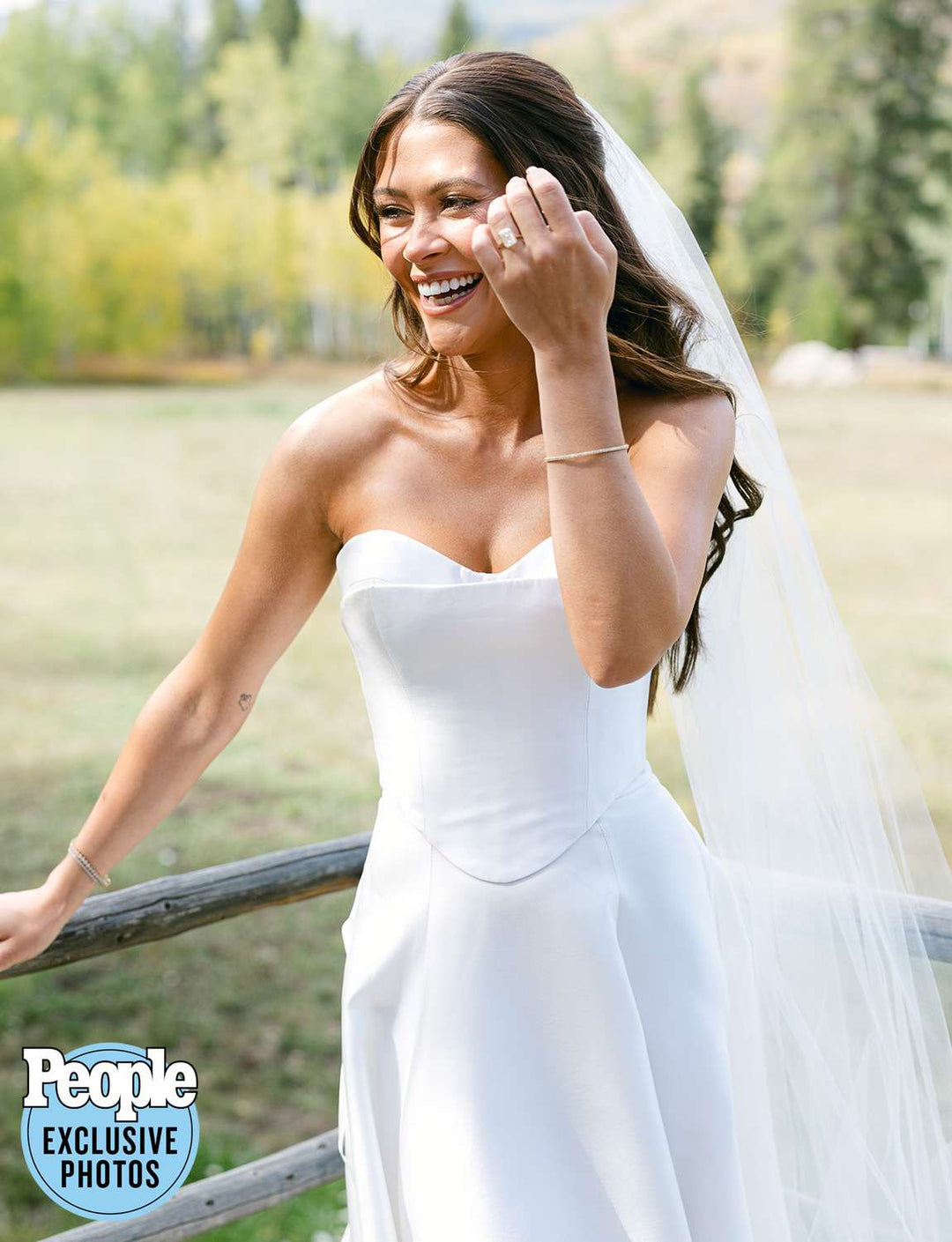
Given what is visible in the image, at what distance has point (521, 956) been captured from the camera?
5.64 feet

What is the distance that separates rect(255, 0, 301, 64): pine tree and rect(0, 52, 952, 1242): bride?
74.3ft

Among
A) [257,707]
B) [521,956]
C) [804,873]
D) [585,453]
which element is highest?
[585,453]

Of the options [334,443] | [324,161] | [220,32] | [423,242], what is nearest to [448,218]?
[423,242]

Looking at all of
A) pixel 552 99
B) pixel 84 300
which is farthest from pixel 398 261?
pixel 84 300

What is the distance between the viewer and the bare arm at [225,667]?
1838 millimetres

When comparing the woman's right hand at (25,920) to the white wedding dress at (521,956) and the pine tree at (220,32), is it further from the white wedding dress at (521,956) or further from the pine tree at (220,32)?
the pine tree at (220,32)

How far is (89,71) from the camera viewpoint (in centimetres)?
2227

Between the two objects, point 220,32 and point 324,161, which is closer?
point 324,161

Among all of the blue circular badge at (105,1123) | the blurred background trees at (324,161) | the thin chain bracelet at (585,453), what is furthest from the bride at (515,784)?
the blurred background trees at (324,161)

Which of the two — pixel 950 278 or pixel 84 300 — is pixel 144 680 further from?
pixel 950 278

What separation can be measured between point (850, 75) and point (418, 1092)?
26.0 metres

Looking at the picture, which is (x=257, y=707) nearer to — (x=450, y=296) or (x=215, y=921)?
(x=215, y=921)

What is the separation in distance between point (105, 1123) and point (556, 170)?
1.51m

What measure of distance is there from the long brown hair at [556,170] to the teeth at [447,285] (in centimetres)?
14
